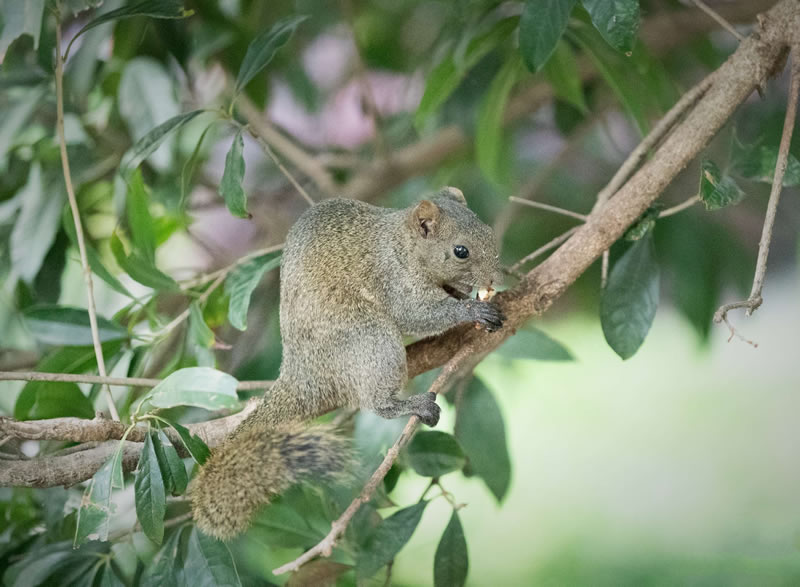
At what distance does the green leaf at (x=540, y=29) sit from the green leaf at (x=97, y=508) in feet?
2.35

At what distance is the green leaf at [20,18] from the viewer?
101 centimetres

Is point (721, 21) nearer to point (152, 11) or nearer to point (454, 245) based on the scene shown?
point (454, 245)

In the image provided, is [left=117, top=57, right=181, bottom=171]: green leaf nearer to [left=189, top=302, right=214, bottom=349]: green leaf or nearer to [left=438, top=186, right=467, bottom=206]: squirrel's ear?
[left=189, top=302, right=214, bottom=349]: green leaf

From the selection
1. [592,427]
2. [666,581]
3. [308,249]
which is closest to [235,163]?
[308,249]

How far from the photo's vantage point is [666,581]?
1.55m

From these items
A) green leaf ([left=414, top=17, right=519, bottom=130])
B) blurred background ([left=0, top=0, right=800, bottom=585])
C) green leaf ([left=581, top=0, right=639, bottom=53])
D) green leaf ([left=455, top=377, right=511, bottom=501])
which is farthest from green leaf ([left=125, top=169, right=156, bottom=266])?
green leaf ([left=581, top=0, right=639, bottom=53])

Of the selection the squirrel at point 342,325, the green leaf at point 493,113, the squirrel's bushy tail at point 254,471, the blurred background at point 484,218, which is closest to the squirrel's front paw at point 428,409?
the squirrel at point 342,325

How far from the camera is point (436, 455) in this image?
1062mm

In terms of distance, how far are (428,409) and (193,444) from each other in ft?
0.93

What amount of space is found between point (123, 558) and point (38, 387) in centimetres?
28

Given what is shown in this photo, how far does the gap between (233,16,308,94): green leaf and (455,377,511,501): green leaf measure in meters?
0.65

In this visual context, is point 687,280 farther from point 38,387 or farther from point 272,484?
point 38,387

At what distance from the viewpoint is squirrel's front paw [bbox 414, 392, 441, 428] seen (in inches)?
35.8

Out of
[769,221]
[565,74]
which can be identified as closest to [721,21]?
[769,221]
